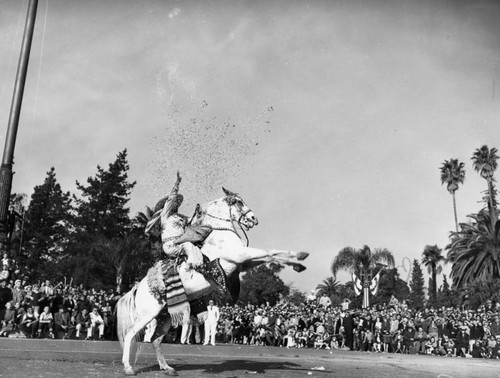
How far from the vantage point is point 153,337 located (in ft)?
30.8

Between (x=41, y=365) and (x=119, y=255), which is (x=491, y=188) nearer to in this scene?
(x=119, y=255)

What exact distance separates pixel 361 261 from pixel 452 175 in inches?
1375

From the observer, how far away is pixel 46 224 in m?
77.9

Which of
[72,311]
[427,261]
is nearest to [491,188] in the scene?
[427,261]

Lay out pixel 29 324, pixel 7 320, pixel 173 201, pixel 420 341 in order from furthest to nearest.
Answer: pixel 420 341 → pixel 29 324 → pixel 7 320 → pixel 173 201

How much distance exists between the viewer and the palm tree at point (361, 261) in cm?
4838

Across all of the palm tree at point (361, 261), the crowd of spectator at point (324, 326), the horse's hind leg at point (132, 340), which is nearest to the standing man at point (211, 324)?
the crowd of spectator at point (324, 326)

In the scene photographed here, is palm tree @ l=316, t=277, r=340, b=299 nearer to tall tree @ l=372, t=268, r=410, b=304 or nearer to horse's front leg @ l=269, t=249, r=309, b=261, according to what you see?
tall tree @ l=372, t=268, r=410, b=304

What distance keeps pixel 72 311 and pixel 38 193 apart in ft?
199

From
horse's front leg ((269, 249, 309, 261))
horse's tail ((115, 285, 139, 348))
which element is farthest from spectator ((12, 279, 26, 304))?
horse's front leg ((269, 249, 309, 261))

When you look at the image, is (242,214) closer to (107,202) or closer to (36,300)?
(36,300)

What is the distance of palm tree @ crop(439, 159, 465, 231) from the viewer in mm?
76625

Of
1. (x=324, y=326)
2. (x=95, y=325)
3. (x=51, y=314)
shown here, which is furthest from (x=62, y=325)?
(x=324, y=326)

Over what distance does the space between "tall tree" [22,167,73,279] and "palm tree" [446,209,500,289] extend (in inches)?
1850
